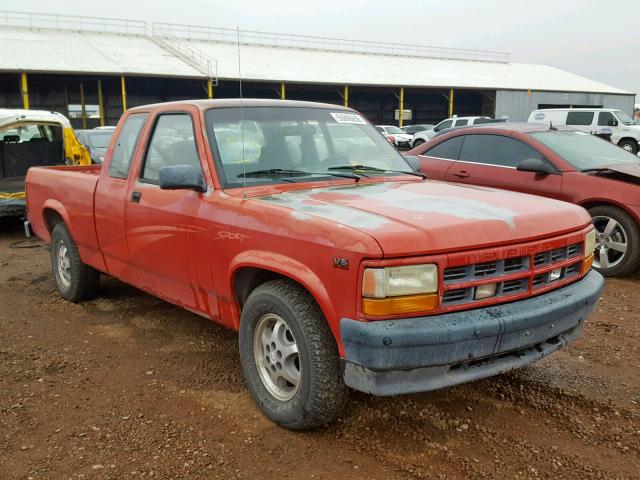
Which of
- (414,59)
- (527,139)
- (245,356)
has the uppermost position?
(414,59)

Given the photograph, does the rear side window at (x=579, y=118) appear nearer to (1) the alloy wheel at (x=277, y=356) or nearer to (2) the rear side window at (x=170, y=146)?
(2) the rear side window at (x=170, y=146)

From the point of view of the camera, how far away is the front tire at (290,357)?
8.82 feet

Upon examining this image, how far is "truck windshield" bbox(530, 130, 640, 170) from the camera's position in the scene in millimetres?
6289

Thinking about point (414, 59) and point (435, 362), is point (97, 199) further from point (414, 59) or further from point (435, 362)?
point (414, 59)

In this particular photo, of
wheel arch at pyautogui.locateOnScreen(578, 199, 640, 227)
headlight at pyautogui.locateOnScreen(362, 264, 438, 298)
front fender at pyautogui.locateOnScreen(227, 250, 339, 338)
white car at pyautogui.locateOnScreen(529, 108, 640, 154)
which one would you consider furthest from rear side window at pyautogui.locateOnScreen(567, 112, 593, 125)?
headlight at pyautogui.locateOnScreen(362, 264, 438, 298)

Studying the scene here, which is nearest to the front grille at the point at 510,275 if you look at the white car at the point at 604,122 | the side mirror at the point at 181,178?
the side mirror at the point at 181,178

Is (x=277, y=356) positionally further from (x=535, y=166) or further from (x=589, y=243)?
(x=535, y=166)

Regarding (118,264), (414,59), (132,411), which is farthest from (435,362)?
(414,59)

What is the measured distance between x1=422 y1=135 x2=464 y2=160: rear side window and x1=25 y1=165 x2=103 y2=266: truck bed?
4153 millimetres

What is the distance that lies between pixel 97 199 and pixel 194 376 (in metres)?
1.75

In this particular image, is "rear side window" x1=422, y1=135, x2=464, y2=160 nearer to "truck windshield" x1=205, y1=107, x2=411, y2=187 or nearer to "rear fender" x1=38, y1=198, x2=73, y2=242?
"truck windshield" x1=205, y1=107, x2=411, y2=187

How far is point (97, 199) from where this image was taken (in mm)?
4527

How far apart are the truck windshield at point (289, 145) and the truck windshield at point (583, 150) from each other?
2.96 m

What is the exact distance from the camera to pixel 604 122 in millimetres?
21578
